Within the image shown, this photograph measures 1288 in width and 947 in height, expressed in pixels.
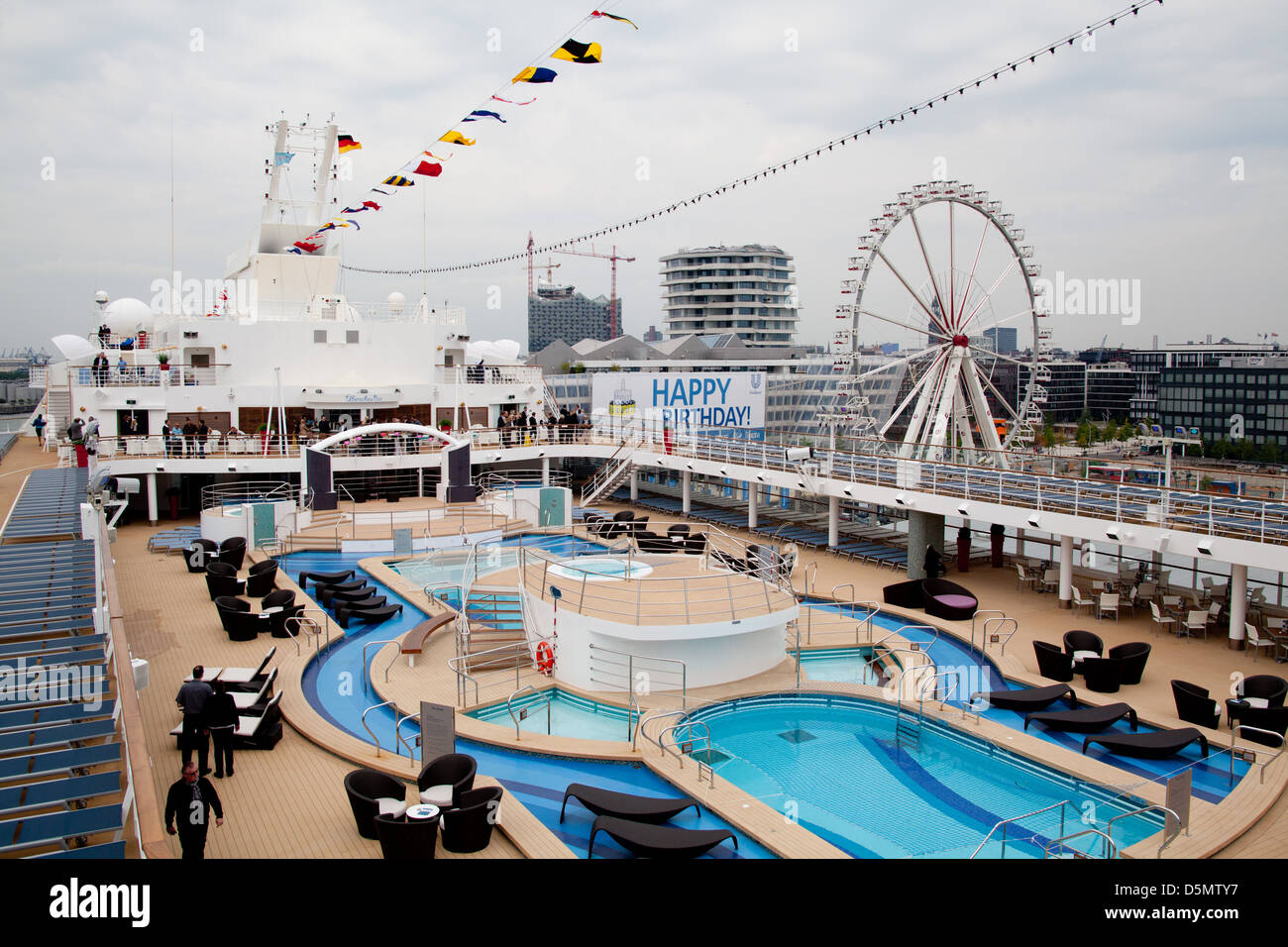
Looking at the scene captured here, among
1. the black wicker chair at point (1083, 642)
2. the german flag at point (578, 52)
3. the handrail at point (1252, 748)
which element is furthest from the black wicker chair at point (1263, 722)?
the german flag at point (578, 52)

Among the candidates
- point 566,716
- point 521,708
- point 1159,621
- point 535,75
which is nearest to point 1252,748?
point 1159,621

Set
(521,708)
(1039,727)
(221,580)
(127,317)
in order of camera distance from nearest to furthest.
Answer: (1039,727)
(521,708)
(221,580)
(127,317)

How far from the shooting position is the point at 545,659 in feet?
44.7

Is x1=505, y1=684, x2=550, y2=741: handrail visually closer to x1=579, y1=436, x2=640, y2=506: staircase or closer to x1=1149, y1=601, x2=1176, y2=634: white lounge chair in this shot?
x1=1149, y1=601, x2=1176, y2=634: white lounge chair

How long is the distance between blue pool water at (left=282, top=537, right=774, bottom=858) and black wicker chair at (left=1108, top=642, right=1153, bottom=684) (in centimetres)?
728

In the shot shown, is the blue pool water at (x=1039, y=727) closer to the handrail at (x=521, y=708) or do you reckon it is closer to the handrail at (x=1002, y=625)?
the handrail at (x=1002, y=625)

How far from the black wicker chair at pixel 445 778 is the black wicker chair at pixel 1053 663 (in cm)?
880

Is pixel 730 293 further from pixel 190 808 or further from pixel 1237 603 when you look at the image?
pixel 190 808

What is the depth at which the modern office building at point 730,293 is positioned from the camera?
108812 millimetres

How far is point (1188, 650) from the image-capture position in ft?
49.0

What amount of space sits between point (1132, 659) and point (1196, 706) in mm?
1522
